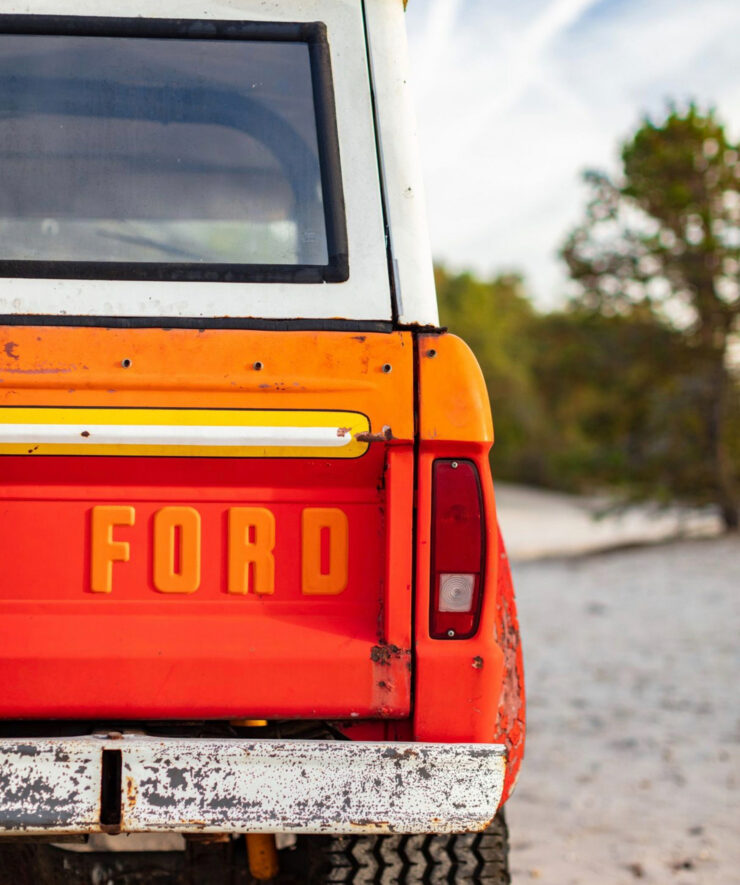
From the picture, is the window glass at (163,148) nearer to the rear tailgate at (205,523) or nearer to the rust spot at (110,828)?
the rear tailgate at (205,523)

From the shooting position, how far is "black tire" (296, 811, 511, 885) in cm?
239

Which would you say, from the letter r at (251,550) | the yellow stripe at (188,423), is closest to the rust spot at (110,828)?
the letter r at (251,550)

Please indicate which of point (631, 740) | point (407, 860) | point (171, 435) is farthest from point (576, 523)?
point (171, 435)

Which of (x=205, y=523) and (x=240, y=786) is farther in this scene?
(x=205, y=523)

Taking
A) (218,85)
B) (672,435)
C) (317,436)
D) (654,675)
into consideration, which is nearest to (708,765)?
(654,675)

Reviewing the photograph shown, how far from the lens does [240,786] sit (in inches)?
80.0

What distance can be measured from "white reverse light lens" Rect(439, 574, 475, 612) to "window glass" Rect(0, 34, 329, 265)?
2.47 ft

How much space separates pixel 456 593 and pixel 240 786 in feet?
1.92

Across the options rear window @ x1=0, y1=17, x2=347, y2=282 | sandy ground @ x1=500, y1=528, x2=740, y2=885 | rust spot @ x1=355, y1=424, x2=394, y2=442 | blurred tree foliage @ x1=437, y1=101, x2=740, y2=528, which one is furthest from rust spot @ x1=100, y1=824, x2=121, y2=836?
blurred tree foliage @ x1=437, y1=101, x2=740, y2=528

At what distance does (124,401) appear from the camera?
2.15m

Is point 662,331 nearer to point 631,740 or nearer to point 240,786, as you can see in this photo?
point 631,740

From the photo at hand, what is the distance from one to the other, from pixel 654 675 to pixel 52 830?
6415mm

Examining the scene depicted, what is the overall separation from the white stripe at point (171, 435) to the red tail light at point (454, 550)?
0.79 ft

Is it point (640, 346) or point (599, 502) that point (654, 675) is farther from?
point (599, 502)
